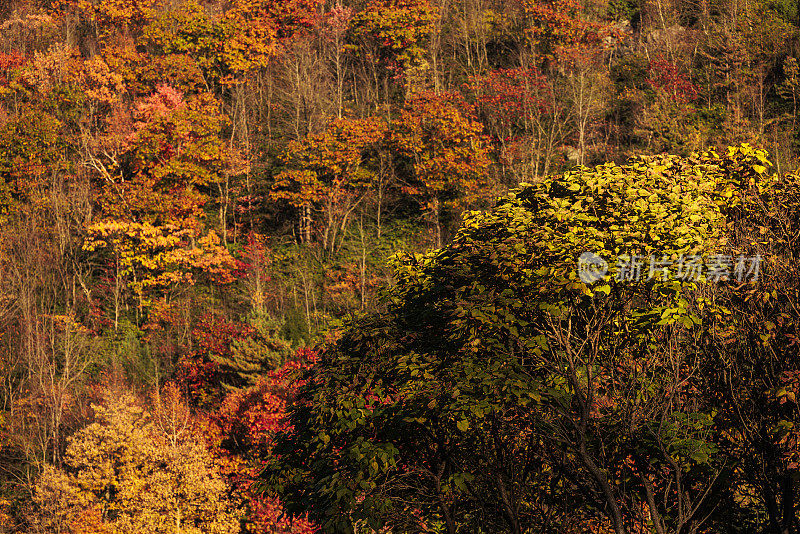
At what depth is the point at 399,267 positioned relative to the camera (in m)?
13.1

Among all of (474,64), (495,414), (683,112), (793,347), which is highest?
(474,64)

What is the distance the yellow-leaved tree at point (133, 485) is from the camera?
2261 cm

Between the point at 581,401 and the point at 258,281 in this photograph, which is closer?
the point at 581,401

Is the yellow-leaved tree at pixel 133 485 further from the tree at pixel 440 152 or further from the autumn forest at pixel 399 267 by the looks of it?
the tree at pixel 440 152

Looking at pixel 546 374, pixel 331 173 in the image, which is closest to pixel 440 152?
pixel 331 173

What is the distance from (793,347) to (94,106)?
118 feet

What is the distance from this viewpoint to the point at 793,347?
8.97 metres

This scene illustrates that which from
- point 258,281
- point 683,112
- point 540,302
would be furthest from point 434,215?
point 540,302

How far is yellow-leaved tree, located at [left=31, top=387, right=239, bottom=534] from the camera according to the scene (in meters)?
22.6

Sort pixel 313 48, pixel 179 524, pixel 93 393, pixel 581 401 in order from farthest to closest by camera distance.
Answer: pixel 313 48
pixel 93 393
pixel 179 524
pixel 581 401

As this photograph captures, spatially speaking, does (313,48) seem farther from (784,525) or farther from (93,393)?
(784,525)

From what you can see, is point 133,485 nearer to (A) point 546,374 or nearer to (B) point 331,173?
(B) point 331,173

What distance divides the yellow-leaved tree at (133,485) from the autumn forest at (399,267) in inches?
4.9

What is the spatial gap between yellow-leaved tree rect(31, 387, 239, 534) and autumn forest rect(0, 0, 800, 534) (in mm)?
125
